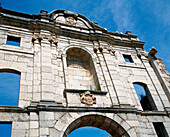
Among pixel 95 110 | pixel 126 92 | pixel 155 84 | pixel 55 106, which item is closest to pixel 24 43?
pixel 55 106

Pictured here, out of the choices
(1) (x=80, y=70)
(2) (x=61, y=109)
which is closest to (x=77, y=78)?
(1) (x=80, y=70)

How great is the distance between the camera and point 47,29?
12.8 meters

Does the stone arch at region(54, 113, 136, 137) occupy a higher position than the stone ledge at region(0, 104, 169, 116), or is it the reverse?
the stone ledge at region(0, 104, 169, 116)

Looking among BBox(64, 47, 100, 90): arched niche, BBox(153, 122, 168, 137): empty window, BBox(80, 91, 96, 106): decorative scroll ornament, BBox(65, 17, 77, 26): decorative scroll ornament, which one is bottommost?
BBox(153, 122, 168, 137): empty window

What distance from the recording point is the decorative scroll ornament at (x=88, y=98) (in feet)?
32.3

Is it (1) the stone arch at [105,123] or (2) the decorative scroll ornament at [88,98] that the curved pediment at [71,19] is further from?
(1) the stone arch at [105,123]

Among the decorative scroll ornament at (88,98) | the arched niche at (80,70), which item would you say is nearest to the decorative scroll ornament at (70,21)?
the arched niche at (80,70)

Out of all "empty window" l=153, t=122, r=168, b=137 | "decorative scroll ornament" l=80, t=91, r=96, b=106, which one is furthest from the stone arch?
"empty window" l=153, t=122, r=168, b=137

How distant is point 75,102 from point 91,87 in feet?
7.79

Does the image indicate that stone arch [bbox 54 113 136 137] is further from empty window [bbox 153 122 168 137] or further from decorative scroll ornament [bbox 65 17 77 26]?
decorative scroll ornament [bbox 65 17 77 26]

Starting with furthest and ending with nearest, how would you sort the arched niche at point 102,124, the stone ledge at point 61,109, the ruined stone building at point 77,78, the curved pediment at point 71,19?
the curved pediment at point 71,19, the arched niche at point 102,124, the ruined stone building at point 77,78, the stone ledge at point 61,109

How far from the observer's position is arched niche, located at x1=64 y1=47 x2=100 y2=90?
11.8 m

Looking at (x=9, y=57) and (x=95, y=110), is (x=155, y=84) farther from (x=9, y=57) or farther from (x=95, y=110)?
(x=9, y=57)

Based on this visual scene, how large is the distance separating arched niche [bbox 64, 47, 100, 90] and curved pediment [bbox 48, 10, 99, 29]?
296 cm
